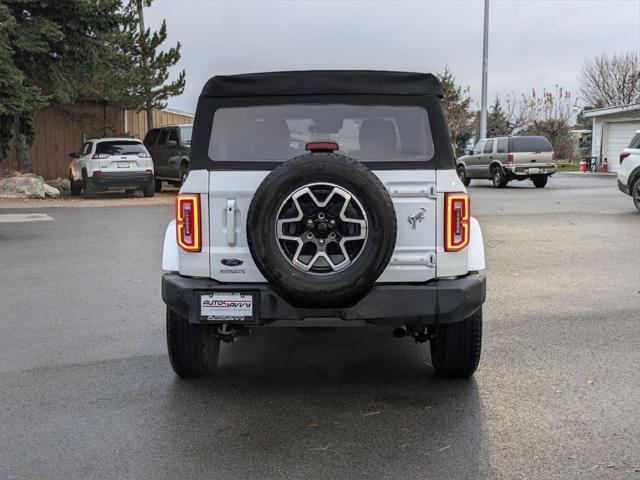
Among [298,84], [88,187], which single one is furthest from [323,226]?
[88,187]

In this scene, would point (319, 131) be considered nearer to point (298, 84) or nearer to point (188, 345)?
point (298, 84)

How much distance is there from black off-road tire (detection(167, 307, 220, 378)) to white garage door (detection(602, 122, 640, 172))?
3589cm

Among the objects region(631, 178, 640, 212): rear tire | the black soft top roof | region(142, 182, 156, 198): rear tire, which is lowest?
region(142, 182, 156, 198): rear tire

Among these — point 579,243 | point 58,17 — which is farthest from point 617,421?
point 58,17

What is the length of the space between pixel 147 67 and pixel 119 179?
299 inches

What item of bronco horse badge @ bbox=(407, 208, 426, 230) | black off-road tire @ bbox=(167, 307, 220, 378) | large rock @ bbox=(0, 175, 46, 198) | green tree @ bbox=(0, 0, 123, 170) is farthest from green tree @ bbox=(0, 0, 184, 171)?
bronco horse badge @ bbox=(407, 208, 426, 230)

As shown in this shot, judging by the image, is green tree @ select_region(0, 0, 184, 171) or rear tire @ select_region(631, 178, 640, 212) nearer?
rear tire @ select_region(631, 178, 640, 212)

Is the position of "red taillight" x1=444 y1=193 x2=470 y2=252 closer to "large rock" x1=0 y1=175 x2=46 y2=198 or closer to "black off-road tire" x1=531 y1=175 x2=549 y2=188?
"large rock" x1=0 y1=175 x2=46 y2=198

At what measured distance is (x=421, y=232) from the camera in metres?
4.34

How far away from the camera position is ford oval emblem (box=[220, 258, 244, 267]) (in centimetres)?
438

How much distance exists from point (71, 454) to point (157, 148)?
2067cm

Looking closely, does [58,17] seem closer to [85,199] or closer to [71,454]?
[85,199]

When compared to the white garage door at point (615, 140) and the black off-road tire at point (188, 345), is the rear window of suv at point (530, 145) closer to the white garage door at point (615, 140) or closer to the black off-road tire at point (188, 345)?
the white garage door at point (615, 140)

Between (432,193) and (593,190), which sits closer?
(432,193)
